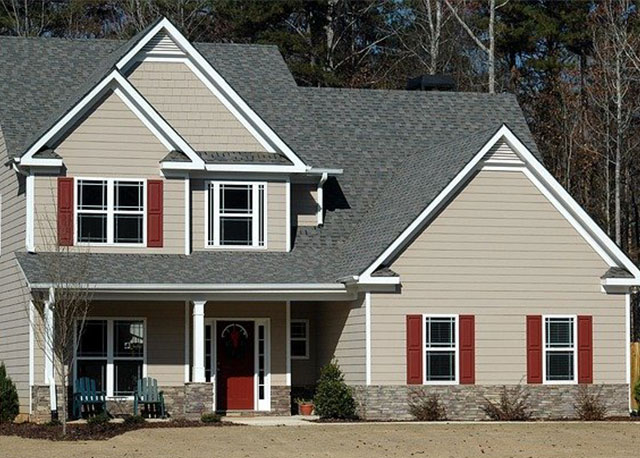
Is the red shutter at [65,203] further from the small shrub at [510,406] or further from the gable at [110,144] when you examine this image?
the small shrub at [510,406]

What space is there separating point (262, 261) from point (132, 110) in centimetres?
463

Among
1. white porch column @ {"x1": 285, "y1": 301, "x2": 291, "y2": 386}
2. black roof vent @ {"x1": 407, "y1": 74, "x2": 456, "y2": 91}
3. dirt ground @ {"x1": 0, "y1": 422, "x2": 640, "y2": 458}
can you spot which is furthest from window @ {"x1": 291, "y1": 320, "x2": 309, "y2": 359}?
black roof vent @ {"x1": 407, "y1": 74, "x2": 456, "y2": 91}

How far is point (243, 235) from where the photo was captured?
1414 inches

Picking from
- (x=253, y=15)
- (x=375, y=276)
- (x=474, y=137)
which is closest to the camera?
(x=375, y=276)

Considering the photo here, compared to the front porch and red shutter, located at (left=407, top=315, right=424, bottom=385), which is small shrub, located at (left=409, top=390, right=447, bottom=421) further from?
the front porch

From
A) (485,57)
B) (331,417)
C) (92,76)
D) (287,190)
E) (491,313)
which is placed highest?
(485,57)

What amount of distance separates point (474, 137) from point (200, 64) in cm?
675

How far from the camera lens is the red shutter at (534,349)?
113ft

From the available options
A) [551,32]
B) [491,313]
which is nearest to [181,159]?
[491,313]

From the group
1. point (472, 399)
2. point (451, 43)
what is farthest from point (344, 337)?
point (451, 43)

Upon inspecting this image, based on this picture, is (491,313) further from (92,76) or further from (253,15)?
(253,15)

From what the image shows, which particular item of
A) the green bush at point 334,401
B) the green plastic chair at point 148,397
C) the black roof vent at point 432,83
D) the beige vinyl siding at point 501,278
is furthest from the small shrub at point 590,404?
the black roof vent at point 432,83

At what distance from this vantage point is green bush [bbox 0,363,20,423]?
1332 inches

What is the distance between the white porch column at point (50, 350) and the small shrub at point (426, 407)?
308 inches
